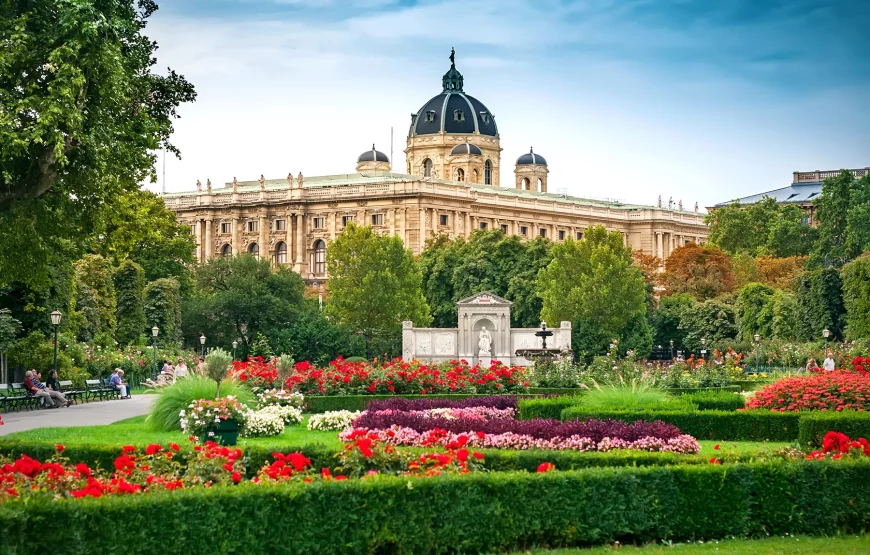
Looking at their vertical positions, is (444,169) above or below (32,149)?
above

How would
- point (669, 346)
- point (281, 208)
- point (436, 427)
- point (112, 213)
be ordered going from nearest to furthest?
point (436, 427)
point (112, 213)
point (669, 346)
point (281, 208)

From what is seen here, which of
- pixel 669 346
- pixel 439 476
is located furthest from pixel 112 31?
pixel 669 346

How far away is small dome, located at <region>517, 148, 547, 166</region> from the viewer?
140500mm

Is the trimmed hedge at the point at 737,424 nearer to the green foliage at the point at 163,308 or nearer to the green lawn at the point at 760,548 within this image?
the green lawn at the point at 760,548

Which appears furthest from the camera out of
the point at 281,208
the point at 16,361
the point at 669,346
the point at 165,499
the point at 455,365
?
the point at 281,208

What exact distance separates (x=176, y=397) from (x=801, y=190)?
11353 cm

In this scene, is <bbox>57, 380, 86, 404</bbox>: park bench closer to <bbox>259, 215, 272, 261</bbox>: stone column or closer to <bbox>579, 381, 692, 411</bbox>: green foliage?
<bbox>579, 381, 692, 411</bbox>: green foliage

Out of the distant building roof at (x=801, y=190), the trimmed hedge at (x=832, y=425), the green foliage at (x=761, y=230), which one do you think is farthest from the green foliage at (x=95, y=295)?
the distant building roof at (x=801, y=190)

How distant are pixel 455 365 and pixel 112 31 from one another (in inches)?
507

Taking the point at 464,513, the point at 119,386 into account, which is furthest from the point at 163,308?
the point at 464,513

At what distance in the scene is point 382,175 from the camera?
120375 mm

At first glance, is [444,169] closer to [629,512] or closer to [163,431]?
[163,431]

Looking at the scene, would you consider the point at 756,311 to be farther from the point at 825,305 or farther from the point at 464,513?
the point at 464,513

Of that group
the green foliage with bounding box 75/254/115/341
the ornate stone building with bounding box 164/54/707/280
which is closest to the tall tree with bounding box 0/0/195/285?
the green foliage with bounding box 75/254/115/341
